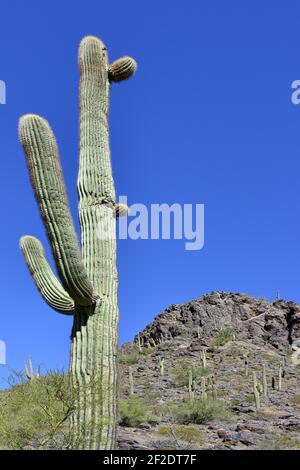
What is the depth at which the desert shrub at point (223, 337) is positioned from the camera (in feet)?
102

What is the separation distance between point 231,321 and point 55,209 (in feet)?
103

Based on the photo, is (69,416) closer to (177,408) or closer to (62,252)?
(62,252)

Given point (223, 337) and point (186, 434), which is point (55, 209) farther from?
point (223, 337)

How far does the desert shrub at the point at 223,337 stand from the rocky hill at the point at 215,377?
0.18 ft

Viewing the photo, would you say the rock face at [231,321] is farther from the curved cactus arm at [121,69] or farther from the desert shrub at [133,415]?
the curved cactus arm at [121,69]

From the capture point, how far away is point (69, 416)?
5590 mm

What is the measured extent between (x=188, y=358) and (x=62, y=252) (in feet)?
75.5

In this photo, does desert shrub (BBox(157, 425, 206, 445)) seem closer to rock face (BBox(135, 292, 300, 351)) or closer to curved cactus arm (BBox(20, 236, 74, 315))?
curved cactus arm (BBox(20, 236, 74, 315))

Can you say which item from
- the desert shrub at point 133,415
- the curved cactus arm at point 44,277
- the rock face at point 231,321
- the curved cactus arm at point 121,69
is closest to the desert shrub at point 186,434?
the desert shrub at point 133,415

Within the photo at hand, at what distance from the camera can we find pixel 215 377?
2336cm

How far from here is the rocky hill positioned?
43.2 feet

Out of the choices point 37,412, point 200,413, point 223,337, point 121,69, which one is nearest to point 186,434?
point 200,413

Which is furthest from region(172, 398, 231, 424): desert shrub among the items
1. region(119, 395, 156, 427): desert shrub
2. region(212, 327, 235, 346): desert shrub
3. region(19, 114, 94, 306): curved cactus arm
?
region(212, 327, 235, 346): desert shrub

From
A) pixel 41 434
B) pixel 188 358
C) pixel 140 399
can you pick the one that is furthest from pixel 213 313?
pixel 41 434
